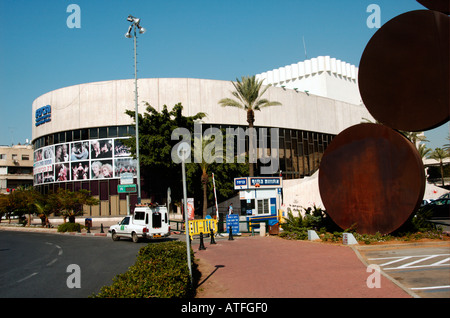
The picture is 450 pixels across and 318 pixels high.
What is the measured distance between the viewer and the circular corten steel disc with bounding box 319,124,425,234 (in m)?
15.1

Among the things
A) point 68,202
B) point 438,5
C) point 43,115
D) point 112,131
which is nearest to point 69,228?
point 68,202

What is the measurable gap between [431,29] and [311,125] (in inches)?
1785

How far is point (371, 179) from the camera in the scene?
16.3 metres

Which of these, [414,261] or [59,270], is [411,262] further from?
[59,270]

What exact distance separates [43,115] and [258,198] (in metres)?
39.9

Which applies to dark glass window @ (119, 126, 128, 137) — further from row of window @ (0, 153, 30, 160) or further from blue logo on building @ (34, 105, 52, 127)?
row of window @ (0, 153, 30, 160)

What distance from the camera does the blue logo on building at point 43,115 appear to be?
52.3 meters

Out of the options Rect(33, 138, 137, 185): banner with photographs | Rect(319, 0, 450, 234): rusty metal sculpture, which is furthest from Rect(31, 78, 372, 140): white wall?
Rect(319, 0, 450, 234): rusty metal sculpture

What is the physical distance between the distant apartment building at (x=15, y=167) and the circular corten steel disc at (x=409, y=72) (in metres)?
91.3

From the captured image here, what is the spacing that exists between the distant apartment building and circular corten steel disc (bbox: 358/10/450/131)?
9127 centimetres

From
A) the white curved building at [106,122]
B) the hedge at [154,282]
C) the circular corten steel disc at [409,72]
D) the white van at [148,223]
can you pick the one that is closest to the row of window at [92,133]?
the white curved building at [106,122]
